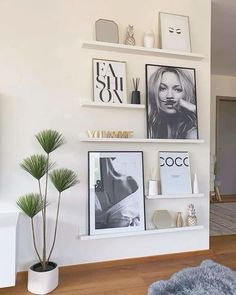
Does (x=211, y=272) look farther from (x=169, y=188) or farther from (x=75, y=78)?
(x=75, y=78)

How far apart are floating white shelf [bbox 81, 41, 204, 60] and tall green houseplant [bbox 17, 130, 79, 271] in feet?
2.59

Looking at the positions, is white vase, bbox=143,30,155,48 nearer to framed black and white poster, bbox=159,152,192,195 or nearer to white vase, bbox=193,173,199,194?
framed black and white poster, bbox=159,152,192,195

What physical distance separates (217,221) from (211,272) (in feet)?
6.26

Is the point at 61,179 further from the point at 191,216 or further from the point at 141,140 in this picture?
the point at 191,216

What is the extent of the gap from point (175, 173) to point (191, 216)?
1.40 ft

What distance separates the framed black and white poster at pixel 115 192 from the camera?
2.35m

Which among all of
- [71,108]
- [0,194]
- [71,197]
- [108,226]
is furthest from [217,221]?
[0,194]

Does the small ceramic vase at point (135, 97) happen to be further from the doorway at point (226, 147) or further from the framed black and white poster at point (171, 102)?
the doorway at point (226, 147)

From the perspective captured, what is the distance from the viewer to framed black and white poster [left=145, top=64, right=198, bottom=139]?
2.52 m

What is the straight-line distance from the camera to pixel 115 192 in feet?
7.86

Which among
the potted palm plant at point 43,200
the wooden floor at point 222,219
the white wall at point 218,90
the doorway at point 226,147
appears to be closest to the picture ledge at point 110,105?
the potted palm plant at point 43,200

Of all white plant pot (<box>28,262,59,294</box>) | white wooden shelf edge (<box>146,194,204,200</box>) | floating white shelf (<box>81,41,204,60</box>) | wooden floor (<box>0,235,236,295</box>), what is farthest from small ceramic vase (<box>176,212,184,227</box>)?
floating white shelf (<box>81,41,204,60</box>)

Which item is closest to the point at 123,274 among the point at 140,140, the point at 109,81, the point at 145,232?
the point at 145,232

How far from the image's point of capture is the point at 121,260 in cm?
245
